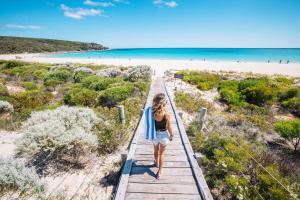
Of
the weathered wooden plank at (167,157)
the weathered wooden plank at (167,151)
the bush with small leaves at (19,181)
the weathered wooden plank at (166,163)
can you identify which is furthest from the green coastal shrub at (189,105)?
the bush with small leaves at (19,181)

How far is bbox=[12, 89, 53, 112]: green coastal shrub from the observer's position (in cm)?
1090

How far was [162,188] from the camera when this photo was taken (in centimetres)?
376

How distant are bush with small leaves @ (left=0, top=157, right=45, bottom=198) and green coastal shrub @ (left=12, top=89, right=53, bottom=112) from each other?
7929 mm

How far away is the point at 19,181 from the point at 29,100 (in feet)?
29.5

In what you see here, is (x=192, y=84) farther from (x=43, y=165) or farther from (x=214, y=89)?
(x=43, y=165)

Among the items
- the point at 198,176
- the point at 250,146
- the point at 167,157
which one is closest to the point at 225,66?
the point at 250,146

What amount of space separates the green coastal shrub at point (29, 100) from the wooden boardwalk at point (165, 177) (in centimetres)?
913

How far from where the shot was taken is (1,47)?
335ft

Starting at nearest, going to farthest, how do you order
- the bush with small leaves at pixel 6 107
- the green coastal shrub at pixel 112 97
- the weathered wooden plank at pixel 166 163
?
the weathered wooden plank at pixel 166 163, the bush with small leaves at pixel 6 107, the green coastal shrub at pixel 112 97

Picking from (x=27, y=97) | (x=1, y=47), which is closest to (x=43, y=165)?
(x=27, y=97)

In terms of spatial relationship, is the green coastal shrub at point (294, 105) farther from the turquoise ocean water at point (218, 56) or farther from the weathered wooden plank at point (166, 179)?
the turquoise ocean water at point (218, 56)

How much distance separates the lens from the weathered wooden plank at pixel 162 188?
3.68 meters

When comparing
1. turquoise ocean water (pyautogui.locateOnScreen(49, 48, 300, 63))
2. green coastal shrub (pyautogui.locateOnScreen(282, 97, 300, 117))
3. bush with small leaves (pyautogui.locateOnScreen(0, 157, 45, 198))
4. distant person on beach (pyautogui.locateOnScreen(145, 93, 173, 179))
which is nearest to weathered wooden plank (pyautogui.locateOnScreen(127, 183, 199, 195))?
distant person on beach (pyautogui.locateOnScreen(145, 93, 173, 179))

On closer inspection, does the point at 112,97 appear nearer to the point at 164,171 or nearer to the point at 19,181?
the point at 19,181
